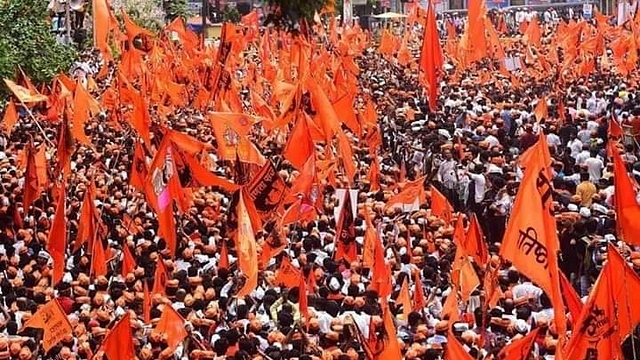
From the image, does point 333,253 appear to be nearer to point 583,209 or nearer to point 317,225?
point 317,225

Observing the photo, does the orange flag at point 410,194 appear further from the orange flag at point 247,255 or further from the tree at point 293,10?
the tree at point 293,10

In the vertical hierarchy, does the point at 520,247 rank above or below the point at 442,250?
above

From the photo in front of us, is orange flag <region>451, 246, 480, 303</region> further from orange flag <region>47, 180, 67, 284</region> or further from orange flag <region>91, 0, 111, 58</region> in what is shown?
orange flag <region>91, 0, 111, 58</region>

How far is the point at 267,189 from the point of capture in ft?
28.7

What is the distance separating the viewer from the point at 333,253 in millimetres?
9141

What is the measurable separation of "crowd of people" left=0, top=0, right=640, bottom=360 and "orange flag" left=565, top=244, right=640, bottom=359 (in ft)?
0.46

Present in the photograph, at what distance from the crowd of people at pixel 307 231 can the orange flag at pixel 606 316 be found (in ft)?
0.46

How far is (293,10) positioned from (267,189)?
7.96m

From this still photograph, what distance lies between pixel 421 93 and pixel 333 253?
1010 cm

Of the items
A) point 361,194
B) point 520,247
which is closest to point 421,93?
point 361,194

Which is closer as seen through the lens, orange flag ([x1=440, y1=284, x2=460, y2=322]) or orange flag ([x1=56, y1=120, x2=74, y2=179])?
orange flag ([x1=440, y1=284, x2=460, y2=322])

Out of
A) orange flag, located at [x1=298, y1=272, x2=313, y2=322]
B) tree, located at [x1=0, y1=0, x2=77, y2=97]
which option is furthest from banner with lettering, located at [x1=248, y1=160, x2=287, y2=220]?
tree, located at [x1=0, y1=0, x2=77, y2=97]

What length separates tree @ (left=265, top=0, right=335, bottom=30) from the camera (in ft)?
52.0

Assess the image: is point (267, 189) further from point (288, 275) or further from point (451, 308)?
point (451, 308)
